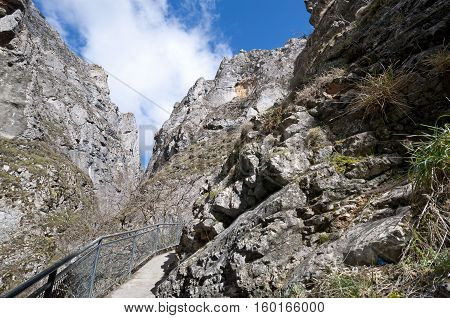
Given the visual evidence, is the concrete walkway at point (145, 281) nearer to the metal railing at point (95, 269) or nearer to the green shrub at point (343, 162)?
the metal railing at point (95, 269)

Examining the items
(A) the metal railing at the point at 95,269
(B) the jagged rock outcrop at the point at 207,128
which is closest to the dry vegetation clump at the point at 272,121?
(B) the jagged rock outcrop at the point at 207,128

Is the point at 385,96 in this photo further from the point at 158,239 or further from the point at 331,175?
the point at 158,239

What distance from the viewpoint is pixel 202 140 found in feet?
103

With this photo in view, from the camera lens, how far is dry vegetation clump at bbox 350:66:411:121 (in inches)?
156

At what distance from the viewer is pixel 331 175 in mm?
3850

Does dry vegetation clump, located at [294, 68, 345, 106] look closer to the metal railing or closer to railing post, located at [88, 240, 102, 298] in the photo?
the metal railing

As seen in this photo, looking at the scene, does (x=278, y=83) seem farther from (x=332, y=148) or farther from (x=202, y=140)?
(x=332, y=148)

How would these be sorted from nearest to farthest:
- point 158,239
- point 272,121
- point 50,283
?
1. point 50,283
2. point 272,121
3. point 158,239

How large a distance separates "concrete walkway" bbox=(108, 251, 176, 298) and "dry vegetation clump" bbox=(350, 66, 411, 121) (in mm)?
5248

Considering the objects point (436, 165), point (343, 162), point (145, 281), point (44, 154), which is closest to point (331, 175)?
point (343, 162)

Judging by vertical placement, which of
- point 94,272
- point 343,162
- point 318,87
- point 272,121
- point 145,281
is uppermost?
point 318,87

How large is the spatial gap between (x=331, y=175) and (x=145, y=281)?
566 cm
